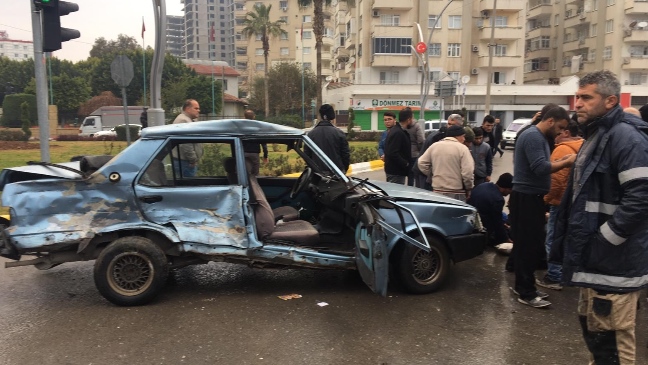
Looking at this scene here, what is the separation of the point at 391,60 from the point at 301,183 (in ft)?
146

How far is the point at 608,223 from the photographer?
2723mm

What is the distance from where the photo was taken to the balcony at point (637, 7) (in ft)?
159

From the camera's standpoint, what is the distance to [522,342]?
399 cm

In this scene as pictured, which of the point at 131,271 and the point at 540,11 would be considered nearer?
the point at 131,271

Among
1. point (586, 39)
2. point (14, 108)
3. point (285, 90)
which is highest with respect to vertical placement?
point (586, 39)

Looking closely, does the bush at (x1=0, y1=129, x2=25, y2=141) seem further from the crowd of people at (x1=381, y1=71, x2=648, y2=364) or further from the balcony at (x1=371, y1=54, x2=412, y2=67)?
the crowd of people at (x1=381, y1=71, x2=648, y2=364)

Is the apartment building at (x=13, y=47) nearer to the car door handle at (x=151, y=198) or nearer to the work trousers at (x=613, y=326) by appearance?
the car door handle at (x=151, y=198)

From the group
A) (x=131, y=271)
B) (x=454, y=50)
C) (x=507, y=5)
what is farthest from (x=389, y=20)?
(x=131, y=271)

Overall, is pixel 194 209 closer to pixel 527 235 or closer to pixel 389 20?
pixel 527 235

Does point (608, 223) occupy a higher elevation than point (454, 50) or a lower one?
lower

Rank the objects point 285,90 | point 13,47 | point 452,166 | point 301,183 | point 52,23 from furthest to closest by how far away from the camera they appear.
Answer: point 13,47 → point 285,90 → point 52,23 → point 452,166 → point 301,183

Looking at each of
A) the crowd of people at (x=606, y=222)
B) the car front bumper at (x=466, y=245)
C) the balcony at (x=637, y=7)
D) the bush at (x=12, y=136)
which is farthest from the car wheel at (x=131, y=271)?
the balcony at (x=637, y=7)

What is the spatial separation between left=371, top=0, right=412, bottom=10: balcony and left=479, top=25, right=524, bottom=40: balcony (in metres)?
7.85

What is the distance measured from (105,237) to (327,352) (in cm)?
231
